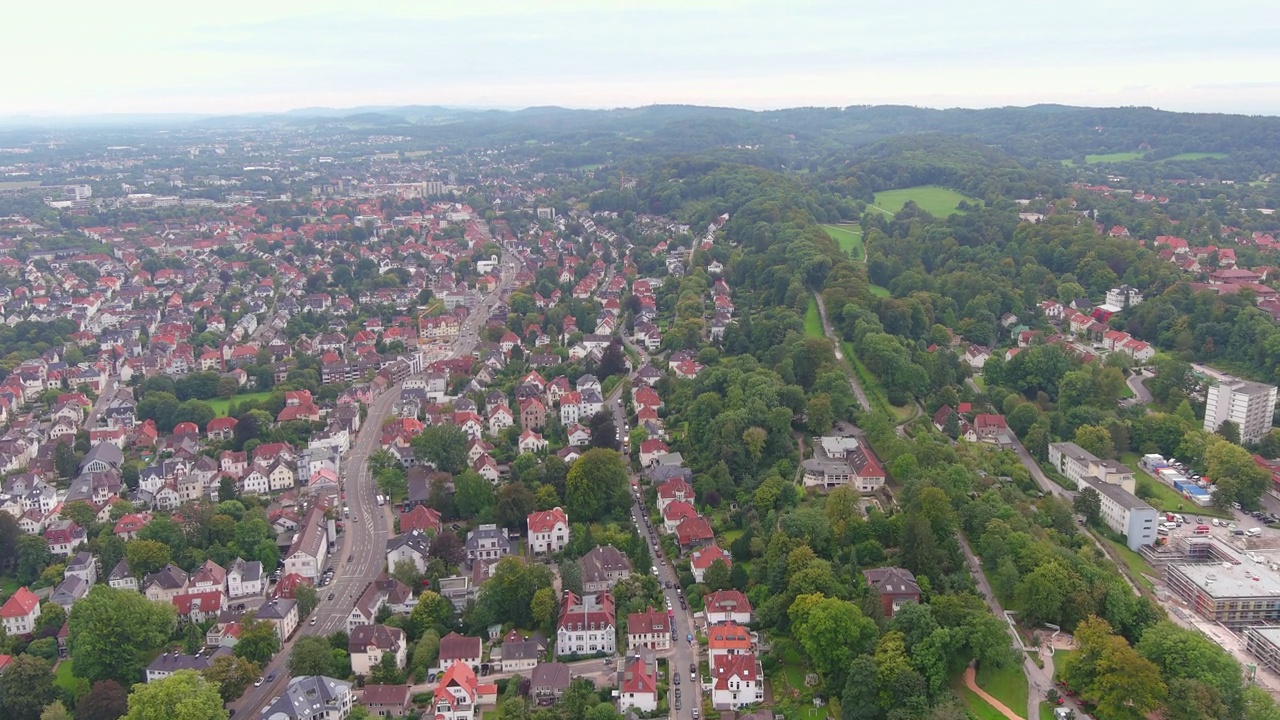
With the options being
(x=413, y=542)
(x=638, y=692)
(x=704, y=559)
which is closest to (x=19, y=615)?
(x=413, y=542)

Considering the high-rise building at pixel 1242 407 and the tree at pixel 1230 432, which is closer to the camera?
the tree at pixel 1230 432

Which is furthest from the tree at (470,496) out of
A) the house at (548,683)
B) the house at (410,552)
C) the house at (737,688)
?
the house at (737,688)

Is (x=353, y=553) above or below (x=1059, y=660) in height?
below

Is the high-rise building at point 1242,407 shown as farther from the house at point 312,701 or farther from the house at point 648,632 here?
the house at point 312,701

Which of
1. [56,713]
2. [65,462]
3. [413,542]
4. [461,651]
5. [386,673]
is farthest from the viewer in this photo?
[65,462]

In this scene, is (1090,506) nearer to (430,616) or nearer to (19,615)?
(430,616)

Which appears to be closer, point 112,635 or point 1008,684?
point 1008,684

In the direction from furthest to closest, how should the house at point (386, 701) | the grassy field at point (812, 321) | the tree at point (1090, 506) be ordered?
1. the grassy field at point (812, 321)
2. the tree at point (1090, 506)
3. the house at point (386, 701)
